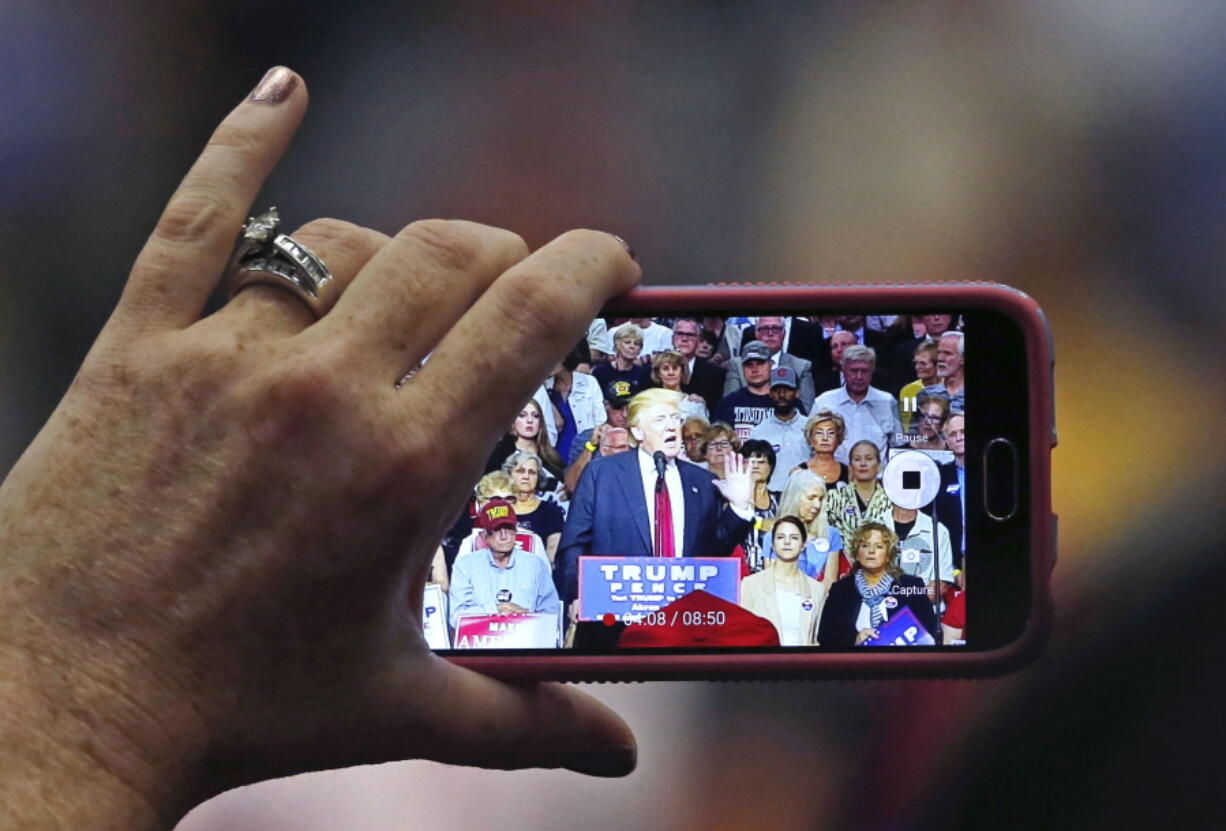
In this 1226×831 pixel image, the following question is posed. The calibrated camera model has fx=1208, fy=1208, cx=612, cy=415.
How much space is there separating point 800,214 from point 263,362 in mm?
817

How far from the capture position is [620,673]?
62 centimetres

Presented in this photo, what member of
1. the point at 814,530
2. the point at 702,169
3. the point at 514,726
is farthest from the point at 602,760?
the point at 702,169

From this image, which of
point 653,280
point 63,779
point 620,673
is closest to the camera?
point 63,779

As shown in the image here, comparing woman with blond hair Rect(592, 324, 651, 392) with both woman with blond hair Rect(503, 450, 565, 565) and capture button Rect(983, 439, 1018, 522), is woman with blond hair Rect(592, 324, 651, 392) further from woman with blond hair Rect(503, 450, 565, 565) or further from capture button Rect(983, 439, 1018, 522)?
capture button Rect(983, 439, 1018, 522)

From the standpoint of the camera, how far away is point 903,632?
Result: 2.14 feet

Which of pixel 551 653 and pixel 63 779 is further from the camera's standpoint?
pixel 551 653

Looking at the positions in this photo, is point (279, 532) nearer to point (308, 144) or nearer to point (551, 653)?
point (551, 653)

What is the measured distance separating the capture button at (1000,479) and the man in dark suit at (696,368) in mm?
148

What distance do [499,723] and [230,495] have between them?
196 mm

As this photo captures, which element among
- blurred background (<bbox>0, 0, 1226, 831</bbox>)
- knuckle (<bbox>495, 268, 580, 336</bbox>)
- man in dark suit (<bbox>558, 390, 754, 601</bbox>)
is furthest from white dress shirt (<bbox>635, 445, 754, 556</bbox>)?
blurred background (<bbox>0, 0, 1226, 831</bbox>)

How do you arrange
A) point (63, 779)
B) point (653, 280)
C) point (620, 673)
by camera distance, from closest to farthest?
point (63, 779) → point (620, 673) → point (653, 280)

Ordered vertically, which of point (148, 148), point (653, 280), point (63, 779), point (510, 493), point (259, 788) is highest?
point (148, 148)

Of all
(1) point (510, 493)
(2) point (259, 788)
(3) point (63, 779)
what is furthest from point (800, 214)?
(3) point (63, 779)

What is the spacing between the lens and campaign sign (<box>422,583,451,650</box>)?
642mm
